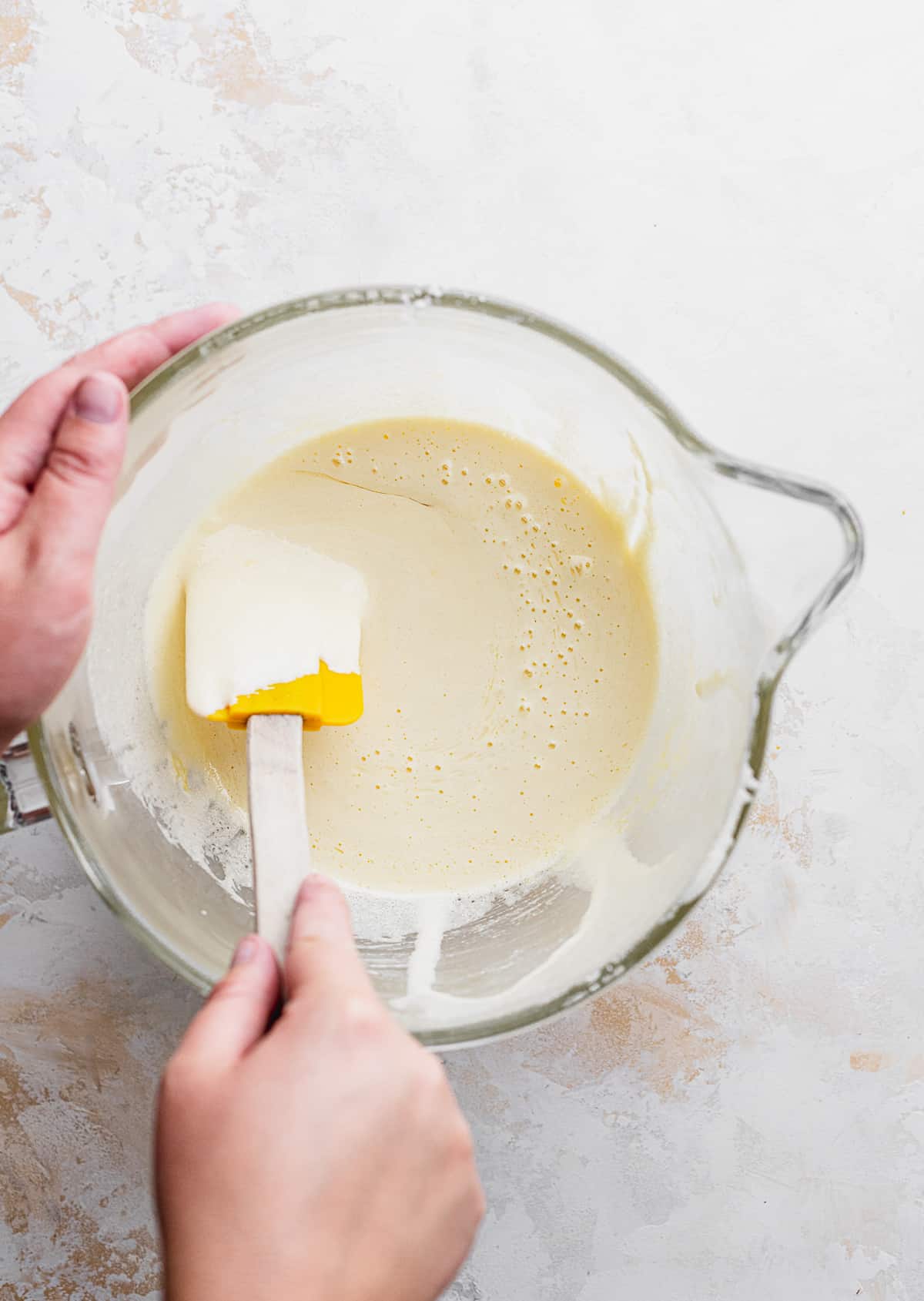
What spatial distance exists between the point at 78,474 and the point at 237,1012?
1.79ft

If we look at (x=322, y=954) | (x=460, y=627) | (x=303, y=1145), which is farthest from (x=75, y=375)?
(x=303, y=1145)

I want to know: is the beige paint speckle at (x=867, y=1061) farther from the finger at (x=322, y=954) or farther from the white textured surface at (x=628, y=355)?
the finger at (x=322, y=954)

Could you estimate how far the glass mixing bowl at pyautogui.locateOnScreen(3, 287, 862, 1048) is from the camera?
116 centimetres

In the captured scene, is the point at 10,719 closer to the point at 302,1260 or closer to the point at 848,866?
the point at 302,1260

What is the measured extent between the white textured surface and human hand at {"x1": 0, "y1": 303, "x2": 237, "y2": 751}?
36 cm

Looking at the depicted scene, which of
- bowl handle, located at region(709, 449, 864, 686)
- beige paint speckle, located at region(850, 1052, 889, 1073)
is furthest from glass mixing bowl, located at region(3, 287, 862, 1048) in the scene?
beige paint speckle, located at region(850, 1052, 889, 1073)

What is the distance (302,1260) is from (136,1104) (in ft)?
2.13

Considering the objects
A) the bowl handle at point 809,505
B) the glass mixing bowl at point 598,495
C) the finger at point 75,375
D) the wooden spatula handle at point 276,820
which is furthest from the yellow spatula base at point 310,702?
the bowl handle at point 809,505

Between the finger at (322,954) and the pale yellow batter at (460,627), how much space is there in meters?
0.41

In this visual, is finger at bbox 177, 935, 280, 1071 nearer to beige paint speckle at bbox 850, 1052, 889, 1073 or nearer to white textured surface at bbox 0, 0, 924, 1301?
white textured surface at bbox 0, 0, 924, 1301

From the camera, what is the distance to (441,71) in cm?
143

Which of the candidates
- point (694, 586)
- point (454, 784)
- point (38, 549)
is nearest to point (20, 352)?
point (38, 549)

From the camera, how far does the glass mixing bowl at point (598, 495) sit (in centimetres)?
116

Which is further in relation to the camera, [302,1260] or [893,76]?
[893,76]
